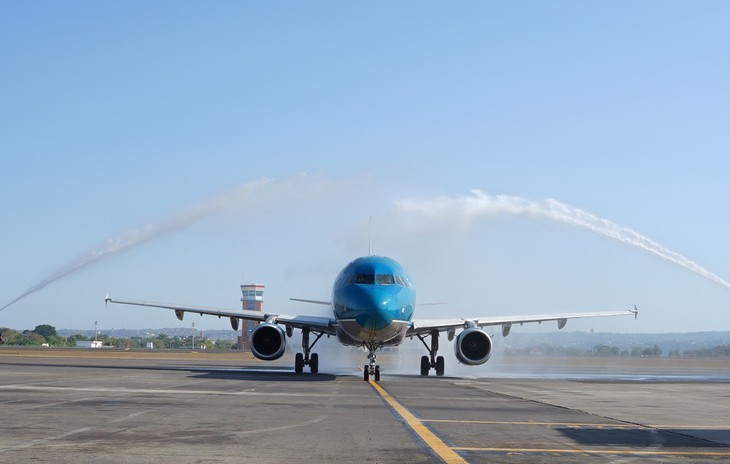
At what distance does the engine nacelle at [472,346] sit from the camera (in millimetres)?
37062

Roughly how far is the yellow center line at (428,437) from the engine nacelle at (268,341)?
16.4 meters

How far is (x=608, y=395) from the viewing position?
26.1m

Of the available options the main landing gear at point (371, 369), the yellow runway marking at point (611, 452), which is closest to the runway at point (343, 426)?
the yellow runway marking at point (611, 452)

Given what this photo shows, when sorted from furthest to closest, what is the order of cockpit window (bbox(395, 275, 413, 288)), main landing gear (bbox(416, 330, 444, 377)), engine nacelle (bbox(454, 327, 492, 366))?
main landing gear (bbox(416, 330, 444, 377)), engine nacelle (bbox(454, 327, 492, 366)), cockpit window (bbox(395, 275, 413, 288))

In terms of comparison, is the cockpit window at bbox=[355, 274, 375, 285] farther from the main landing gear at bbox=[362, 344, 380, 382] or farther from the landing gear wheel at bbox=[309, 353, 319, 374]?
the landing gear wheel at bbox=[309, 353, 319, 374]

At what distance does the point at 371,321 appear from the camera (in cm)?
3219

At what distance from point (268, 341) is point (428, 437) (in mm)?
24637

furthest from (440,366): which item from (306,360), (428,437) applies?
(428,437)

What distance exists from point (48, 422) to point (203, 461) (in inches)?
201

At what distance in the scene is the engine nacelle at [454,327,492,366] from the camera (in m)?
37.1

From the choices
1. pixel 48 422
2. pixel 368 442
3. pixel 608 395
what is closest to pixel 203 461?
pixel 368 442

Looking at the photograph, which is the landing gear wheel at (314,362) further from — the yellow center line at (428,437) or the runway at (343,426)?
the yellow center line at (428,437)

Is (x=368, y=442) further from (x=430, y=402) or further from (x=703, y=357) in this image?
(x=703, y=357)

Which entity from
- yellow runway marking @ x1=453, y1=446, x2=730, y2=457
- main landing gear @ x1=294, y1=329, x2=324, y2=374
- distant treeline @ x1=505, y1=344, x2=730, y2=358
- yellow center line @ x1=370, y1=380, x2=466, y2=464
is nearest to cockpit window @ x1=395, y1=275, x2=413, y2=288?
main landing gear @ x1=294, y1=329, x2=324, y2=374
